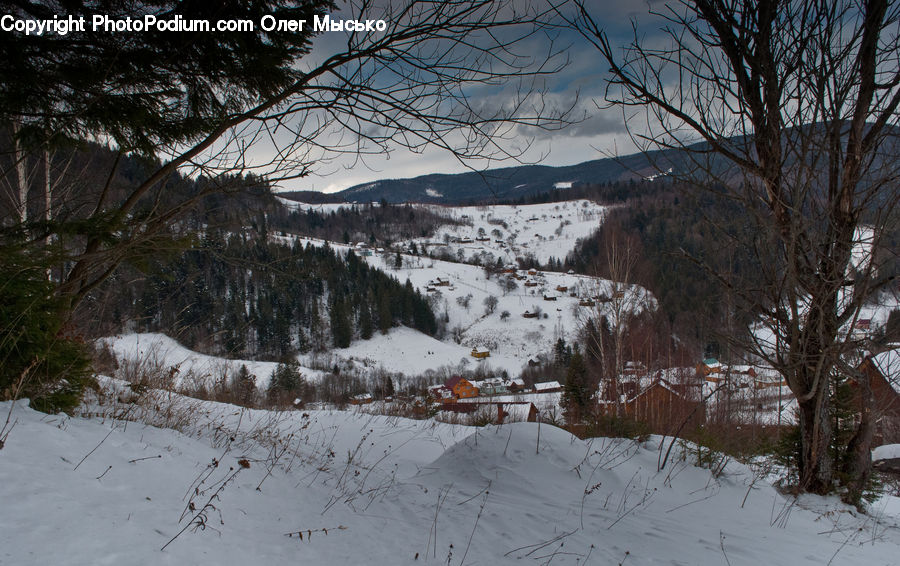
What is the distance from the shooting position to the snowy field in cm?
183

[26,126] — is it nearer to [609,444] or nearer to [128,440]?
[128,440]

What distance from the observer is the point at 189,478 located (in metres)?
2.47

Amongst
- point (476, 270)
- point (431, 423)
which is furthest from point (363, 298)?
point (431, 423)

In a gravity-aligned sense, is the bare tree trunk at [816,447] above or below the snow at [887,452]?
above

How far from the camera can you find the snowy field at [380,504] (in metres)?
1.83

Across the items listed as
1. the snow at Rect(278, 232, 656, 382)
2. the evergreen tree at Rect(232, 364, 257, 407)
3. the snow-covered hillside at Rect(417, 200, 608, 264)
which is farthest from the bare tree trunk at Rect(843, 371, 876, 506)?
the snow-covered hillside at Rect(417, 200, 608, 264)

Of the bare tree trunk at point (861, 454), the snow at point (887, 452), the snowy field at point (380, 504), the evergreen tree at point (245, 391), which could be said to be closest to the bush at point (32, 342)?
the snowy field at point (380, 504)

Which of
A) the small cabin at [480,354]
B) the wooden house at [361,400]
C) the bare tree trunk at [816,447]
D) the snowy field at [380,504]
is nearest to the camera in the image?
the snowy field at [380,504]

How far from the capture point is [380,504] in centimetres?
302

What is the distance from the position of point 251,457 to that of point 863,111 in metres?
5.65

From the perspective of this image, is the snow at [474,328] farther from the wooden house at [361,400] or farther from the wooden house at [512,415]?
the wooden house at [512,415]

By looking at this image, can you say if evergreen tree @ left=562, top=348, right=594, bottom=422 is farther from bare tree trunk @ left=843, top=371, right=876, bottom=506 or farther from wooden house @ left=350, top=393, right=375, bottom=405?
bare tree trunk @ left=843, top=371, right=876, bottom=506

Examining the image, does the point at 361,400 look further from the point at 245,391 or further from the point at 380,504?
the point at 380,504

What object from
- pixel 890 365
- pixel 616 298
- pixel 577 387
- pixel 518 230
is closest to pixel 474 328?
pixel 577 387
